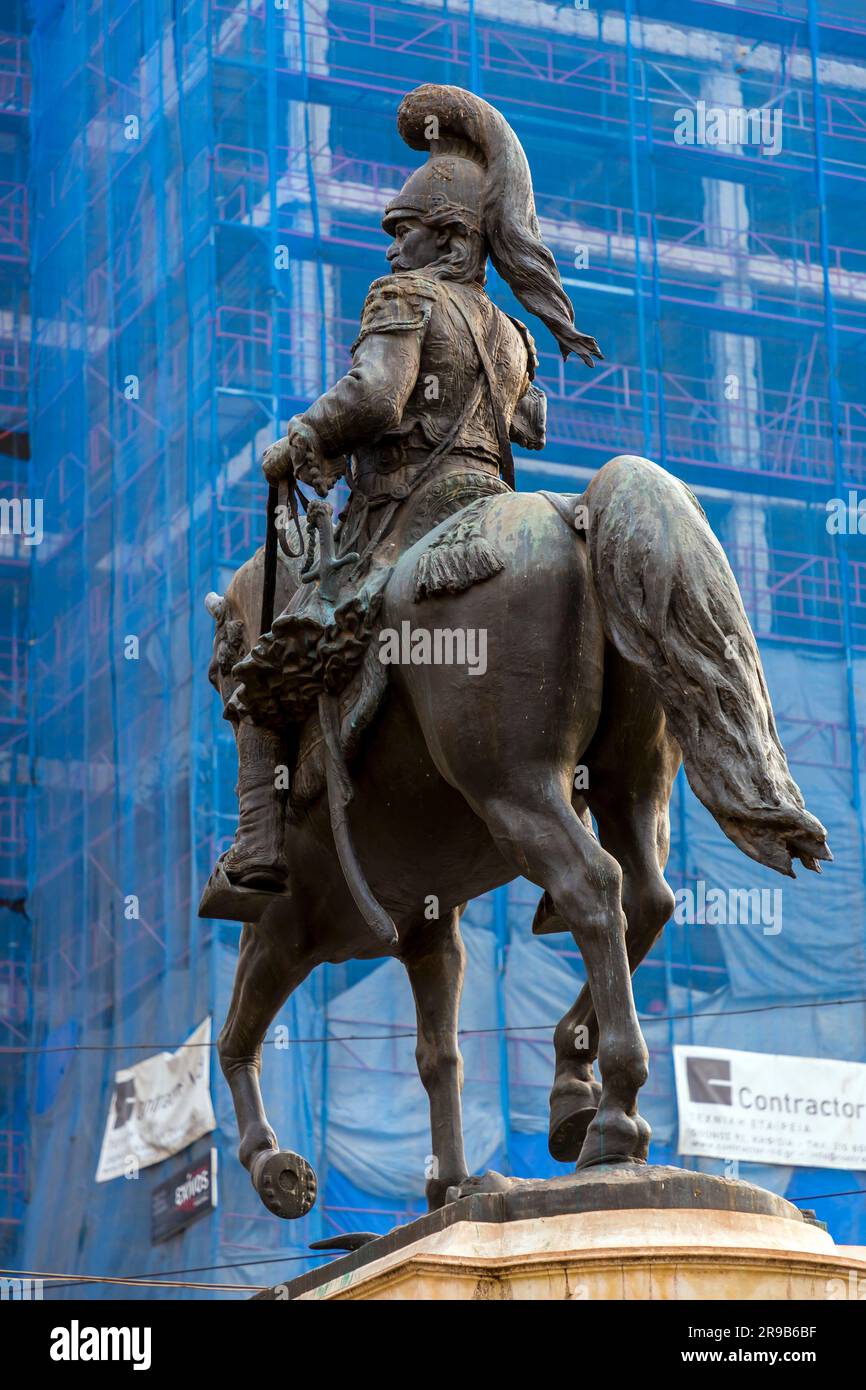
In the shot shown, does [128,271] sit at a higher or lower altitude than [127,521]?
higher

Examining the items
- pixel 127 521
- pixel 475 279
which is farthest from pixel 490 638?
pixel 127 521

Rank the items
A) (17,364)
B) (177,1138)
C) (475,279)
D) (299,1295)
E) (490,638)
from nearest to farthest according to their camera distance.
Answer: (490,638), (299,1295), (475,279), (177,1138), (17,364)

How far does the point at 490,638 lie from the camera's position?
769 cm

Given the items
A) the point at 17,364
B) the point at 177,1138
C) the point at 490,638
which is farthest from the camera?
the point at 17,364

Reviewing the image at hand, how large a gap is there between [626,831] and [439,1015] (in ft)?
3.76

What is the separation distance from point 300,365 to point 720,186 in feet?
15.3

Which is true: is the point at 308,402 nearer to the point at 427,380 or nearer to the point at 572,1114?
the point at 427,380

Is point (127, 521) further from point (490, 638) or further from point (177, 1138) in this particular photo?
Result: point (490, 638)

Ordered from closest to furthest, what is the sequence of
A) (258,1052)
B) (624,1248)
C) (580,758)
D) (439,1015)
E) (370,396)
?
(624,1248) → (580,758) → (370,396) → (439,1015) → (258,1052)

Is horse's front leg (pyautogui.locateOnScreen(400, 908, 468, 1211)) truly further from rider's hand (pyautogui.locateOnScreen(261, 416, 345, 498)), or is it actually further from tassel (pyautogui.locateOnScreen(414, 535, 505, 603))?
rider's hand (pyautogui.locateOnScreen(261, 416, 345, 498))

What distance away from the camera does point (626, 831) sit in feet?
26.2

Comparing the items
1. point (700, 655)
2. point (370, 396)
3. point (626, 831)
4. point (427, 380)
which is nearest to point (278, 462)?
point (370, 396)

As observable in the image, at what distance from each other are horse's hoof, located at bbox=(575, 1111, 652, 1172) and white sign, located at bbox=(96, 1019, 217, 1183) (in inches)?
557

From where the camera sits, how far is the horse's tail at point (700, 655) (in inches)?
285
